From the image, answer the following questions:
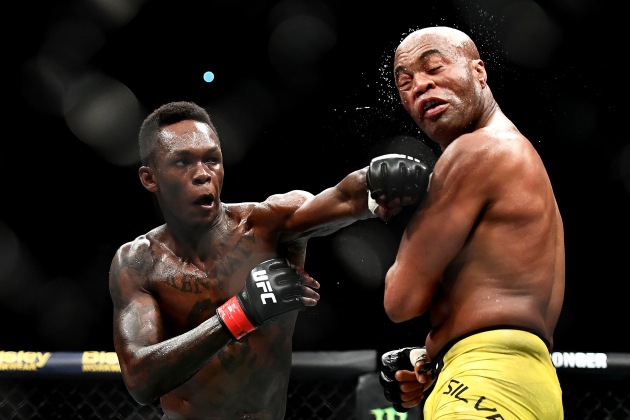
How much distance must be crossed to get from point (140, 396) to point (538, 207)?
51.4 inches

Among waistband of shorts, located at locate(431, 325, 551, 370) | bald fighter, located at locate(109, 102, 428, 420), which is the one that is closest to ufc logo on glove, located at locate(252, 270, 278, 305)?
bald fighter, located at locate(109, 102, 428, 420)

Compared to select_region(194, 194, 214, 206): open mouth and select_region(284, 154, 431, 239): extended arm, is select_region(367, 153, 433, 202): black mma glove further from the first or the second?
select_region(194, 194, 214, 206): open mouth

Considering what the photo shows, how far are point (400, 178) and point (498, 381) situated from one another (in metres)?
0.51

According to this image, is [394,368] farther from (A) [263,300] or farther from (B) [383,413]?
(B) [383,413]

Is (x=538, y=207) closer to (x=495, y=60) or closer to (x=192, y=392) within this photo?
(x=192, y=392)

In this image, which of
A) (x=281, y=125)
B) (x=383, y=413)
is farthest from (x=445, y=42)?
(x=281, y=125)

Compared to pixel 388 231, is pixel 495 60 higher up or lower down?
higher up

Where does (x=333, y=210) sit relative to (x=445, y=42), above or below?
below

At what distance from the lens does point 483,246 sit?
1.71m

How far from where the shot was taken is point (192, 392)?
252 centimetres

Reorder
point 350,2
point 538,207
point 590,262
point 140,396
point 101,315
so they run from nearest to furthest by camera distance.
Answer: point 538,207 < point 140,396 < point 590,262 < point 101,315 < point 350,2

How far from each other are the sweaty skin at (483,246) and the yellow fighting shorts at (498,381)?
4 centimetres

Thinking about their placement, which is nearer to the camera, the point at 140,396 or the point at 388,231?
the point at 140,396

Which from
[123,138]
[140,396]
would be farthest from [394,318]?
[123,138]
